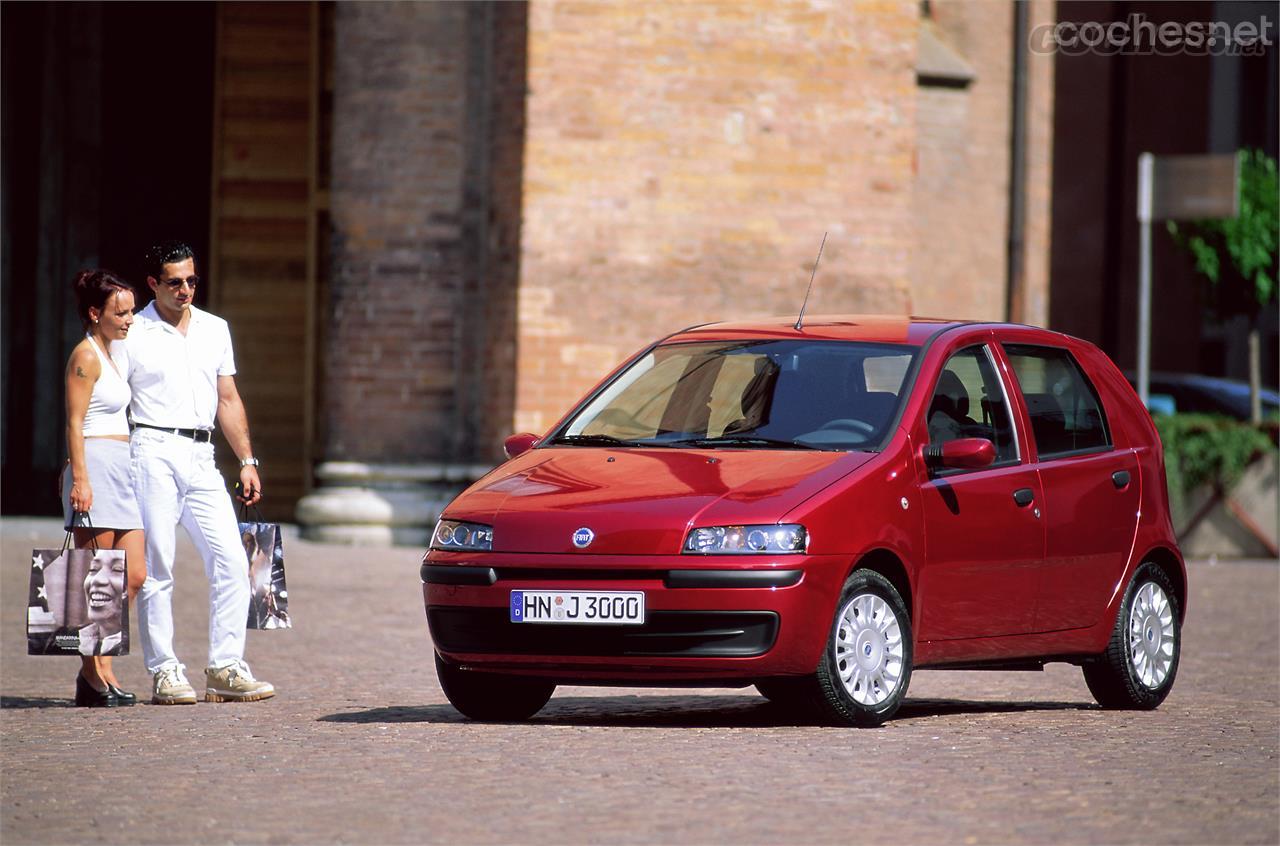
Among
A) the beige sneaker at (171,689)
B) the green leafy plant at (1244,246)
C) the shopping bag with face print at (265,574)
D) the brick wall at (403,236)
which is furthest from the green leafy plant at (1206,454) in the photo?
the beige sneaker at (171,689)

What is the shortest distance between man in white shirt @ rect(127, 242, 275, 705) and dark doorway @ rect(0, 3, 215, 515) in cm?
1474

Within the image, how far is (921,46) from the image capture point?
23469 millimetres

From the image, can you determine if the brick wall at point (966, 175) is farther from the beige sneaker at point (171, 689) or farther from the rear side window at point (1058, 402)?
the beige sneaker at point (171, 689)

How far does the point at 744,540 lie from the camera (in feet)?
26.6

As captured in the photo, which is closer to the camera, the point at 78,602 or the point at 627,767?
the point at 627,767

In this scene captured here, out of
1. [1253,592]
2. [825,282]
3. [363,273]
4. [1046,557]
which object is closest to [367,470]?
[363,273]

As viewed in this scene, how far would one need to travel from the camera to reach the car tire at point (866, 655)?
829cm

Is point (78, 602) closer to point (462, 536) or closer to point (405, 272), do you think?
point (462, 536)

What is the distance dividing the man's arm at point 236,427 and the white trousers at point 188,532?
0.11 meters

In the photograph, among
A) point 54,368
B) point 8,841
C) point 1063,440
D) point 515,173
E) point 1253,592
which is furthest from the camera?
point 54,368

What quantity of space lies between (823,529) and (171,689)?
3.00 meters

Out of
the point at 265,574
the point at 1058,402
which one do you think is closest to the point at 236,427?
the point at 265,574

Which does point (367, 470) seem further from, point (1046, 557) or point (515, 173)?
point (1046, 557)

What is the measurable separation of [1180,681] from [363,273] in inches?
378
